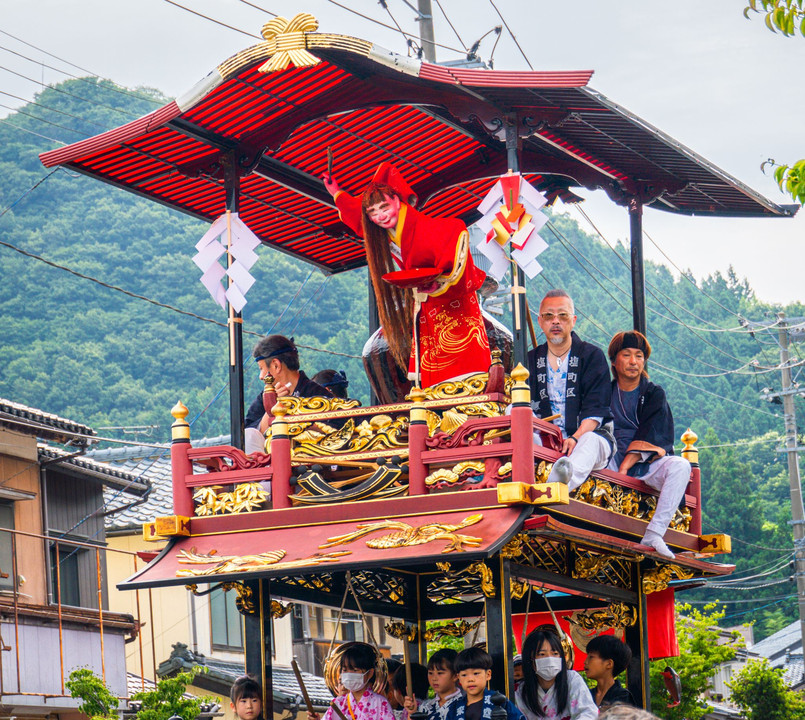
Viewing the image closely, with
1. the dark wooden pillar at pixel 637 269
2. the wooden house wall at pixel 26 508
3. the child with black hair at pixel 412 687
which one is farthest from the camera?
the wooden house wall at pixel 26 508

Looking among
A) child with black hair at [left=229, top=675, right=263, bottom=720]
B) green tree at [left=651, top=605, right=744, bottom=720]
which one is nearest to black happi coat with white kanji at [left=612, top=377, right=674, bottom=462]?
child with black hair at [left=229, top=675, right=263, bottom=720]

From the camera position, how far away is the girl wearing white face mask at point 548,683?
836cm

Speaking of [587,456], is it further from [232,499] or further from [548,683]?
[232,499]

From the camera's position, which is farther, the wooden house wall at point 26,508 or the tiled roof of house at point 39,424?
the wooden house wall at point 26,508

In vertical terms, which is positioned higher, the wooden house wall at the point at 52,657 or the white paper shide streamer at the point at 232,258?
the white paper shide streamer at the point at 232,258

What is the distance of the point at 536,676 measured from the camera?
848cm

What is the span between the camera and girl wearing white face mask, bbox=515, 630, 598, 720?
27.4 ft

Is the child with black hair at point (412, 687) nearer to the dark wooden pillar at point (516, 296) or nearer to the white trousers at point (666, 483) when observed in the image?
the white trousers at point (666, 483)

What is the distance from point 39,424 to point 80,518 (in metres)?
2.52

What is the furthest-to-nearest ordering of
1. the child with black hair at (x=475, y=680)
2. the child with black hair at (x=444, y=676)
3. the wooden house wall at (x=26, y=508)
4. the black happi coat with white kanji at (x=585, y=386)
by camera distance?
the wooden house wall at (x=26, y=508) → the black happi coat with white kanji at (x=585, y=386) → the child with black hair at (x=444, y=676) → the child with black hair at (x=475, y=680)

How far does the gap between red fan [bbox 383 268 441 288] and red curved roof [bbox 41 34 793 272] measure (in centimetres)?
111

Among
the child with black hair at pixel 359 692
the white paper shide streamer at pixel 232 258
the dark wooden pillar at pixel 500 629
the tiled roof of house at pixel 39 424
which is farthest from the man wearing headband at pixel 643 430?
the tiled roof of house at pixel 39 424

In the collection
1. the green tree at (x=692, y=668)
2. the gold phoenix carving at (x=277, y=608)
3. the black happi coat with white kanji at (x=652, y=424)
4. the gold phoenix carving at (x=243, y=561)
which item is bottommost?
the green tree at (x=692, y=668)

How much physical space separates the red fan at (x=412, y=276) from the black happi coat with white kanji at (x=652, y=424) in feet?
5.91
